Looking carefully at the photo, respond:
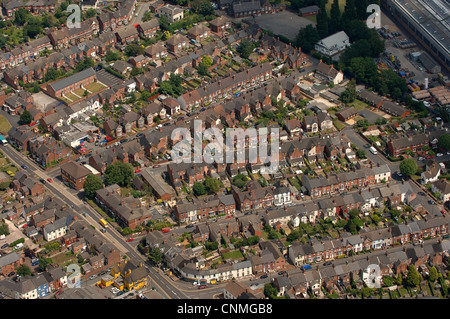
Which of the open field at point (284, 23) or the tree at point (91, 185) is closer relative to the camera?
the tree at point (91, 185)

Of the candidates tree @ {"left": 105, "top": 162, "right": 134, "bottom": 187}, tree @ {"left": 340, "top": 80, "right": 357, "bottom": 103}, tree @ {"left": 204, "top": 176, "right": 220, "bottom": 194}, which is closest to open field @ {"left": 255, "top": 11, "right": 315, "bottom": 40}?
tree @ {"left": 340, "top": 80, "right": 357, "bottom": 103}

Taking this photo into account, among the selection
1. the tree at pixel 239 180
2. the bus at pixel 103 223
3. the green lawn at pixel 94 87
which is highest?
the tree at pixel 239 180

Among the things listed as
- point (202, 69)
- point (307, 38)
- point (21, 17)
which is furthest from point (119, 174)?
point (21, 17)

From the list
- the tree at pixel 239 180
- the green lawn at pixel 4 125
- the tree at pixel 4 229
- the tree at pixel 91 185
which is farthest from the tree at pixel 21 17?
the tree at pixel 239 180

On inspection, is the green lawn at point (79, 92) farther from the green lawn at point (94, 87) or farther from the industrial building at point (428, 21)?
the industrial building at point (428, 21)

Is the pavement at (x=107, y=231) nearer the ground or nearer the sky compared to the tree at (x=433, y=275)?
nearer the ground

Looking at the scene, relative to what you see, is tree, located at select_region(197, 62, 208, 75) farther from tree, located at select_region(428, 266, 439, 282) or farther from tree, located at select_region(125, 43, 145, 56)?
tree, located at select_region(428, 266, 439, 282)

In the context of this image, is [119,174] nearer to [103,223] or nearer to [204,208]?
[103,223]
